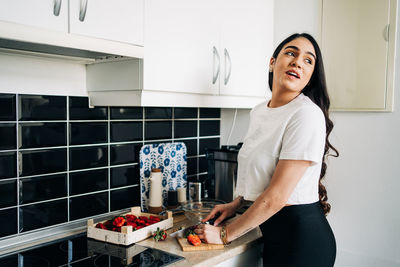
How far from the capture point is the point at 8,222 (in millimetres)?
1418

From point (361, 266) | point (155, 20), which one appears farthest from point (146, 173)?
point (361, 266)

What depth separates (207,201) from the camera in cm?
185

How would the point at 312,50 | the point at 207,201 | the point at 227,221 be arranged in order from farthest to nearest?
the point at 207,201 < the point at 227,221 < the point at 312,50

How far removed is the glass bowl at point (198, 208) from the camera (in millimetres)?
1624

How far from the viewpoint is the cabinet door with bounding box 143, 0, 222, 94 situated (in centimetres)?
141

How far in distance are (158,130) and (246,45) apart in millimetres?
647

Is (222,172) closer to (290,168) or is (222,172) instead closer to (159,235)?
(159,235)

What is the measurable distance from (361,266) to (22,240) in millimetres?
1628

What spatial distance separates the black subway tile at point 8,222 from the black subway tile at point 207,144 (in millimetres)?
1125

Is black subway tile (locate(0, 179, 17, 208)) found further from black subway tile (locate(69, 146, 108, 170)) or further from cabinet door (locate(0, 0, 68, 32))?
cabinet door (locate(0, 0, 68, 32))

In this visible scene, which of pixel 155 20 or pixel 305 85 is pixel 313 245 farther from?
pixel 155 20

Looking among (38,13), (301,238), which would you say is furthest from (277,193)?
(38,13)

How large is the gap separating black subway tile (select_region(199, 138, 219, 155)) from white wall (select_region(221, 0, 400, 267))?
2.40 ft

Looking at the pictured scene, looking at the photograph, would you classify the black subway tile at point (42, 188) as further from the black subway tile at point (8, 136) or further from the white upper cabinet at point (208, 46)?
the white upper cabinet at point (208, 46)
